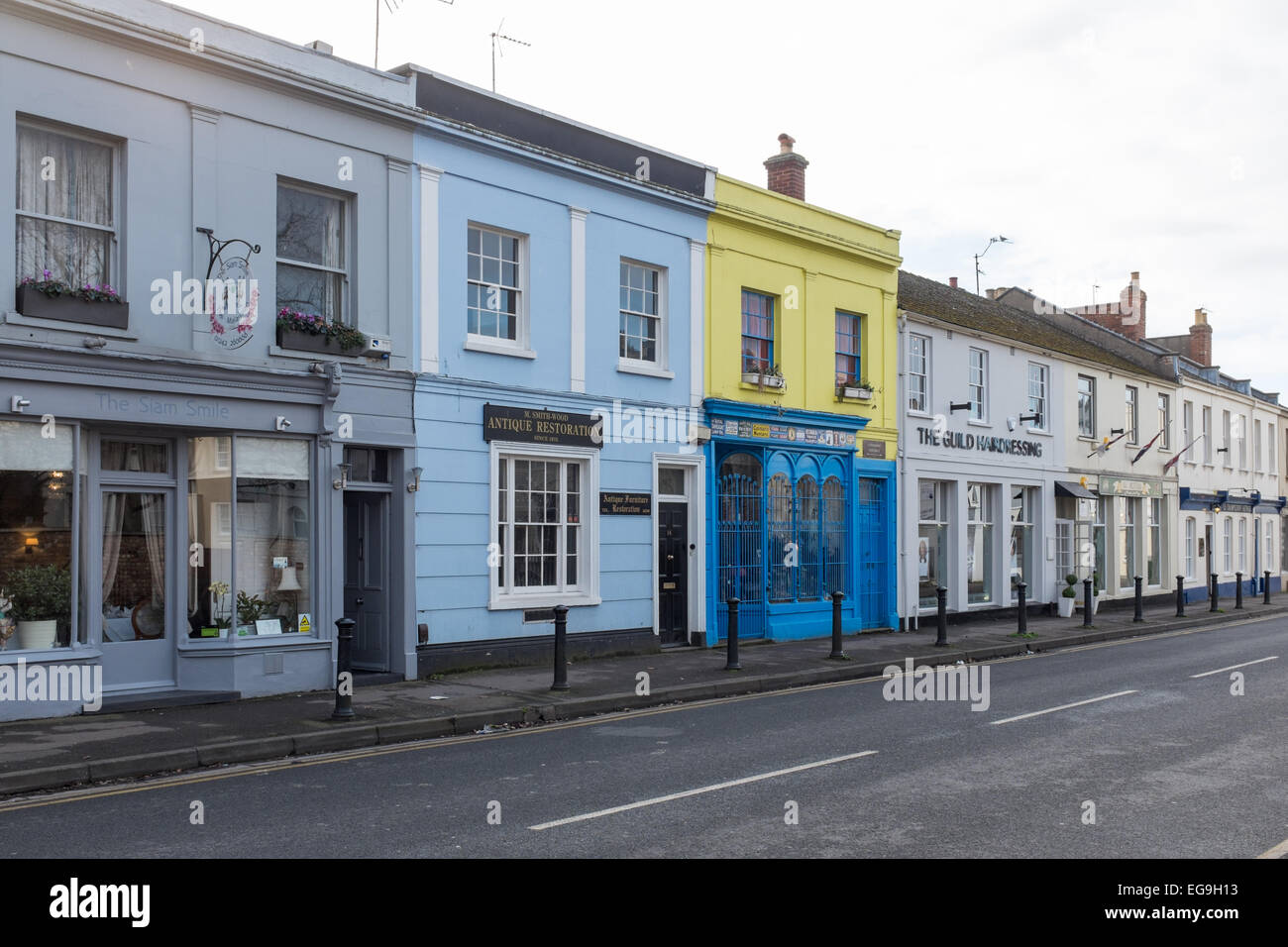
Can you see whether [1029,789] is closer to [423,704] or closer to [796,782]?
[796,782]

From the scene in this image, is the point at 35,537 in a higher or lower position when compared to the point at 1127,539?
higher

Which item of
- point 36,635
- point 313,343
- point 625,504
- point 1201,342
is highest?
point 1201,342

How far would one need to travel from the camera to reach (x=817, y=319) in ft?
72.4

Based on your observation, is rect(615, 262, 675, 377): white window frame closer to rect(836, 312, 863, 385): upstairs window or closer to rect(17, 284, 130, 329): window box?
rect(836, 312, 863, 385): upstairs window

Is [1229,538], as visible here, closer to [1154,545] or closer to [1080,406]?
[1154,545]

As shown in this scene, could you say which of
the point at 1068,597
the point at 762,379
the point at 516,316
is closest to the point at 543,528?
the point at 516,316

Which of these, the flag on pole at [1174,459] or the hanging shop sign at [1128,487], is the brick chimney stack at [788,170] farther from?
the flag on pole at [1174,459]

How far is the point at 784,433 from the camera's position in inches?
829

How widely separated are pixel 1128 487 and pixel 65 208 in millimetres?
28374

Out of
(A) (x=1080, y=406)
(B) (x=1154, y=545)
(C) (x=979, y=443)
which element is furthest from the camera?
(B) (x=1154, y=545)

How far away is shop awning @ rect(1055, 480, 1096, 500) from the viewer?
95.1 ft

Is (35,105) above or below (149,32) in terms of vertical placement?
below

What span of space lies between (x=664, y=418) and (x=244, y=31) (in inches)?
336
